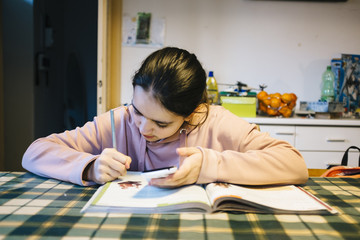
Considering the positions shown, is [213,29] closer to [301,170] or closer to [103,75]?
[103,75]

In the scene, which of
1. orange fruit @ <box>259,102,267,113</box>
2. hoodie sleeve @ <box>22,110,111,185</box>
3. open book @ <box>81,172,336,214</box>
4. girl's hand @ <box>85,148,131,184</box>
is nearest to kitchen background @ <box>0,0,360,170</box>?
orange fruit @ <box>259,102,267,113</box>

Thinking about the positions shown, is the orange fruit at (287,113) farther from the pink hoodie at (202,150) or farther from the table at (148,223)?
the table at (148,223)

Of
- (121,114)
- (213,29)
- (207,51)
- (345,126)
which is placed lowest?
(345,126)

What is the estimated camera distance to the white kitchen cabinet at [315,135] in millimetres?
2211

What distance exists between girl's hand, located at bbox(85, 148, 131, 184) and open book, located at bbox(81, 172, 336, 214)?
0.03 meters

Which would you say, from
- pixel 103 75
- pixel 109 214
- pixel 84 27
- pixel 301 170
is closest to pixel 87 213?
pixel 109 214

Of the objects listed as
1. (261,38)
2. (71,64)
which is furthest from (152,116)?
(71,64)

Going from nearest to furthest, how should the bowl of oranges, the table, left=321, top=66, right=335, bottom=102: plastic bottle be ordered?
the table, the bowl of oranges, left=321, top=66, right=335, bottom=102: plastic bottle

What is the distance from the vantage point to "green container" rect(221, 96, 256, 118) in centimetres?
227

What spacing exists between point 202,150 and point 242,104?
1.54 meters

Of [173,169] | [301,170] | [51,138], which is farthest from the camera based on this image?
[51,138]

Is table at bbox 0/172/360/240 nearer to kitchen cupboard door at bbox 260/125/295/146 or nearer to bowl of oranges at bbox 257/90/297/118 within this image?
kitchen cupboard door at bbox 260/125/295/146

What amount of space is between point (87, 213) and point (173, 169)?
21cm

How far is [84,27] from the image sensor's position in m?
3.43
